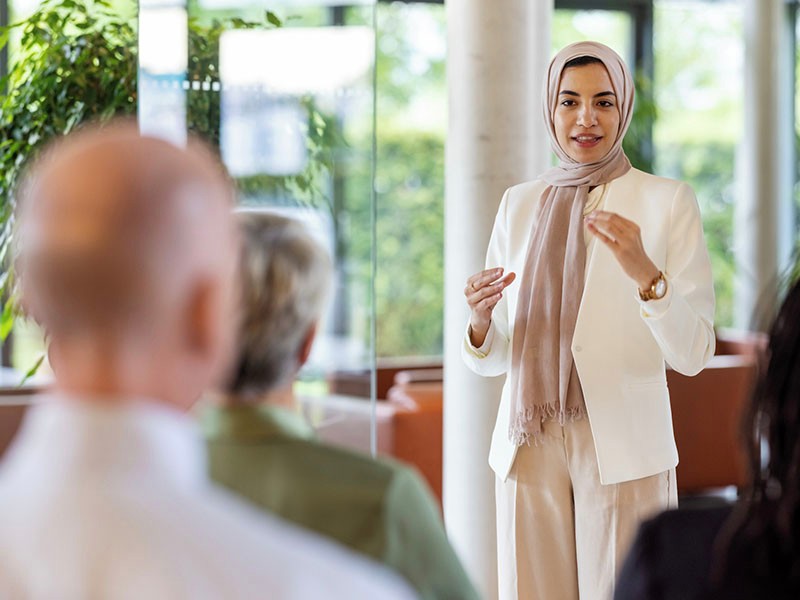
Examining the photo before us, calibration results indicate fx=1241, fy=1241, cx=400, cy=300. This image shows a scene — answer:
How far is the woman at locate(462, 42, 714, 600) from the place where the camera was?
8.68ft

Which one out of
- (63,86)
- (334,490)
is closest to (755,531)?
(334,490)

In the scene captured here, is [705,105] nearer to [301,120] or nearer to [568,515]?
[301,120]

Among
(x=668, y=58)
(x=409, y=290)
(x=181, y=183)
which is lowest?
(x=409, y=290)

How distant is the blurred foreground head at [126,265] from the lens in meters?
0.85

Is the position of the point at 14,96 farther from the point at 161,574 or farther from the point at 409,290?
the point at 409,290

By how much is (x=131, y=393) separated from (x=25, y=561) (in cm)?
14

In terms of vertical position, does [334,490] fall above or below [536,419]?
above

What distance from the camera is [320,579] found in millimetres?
824

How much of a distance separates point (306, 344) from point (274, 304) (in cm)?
7

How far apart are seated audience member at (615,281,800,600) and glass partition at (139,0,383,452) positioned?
2.11m

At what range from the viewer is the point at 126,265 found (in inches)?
33.5

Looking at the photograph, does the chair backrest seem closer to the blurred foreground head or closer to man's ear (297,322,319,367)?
man's ear (297,322,319,367)

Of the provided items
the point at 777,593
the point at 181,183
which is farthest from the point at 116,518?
the point at 777,593

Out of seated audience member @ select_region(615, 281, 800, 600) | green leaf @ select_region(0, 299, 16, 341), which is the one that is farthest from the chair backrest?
seated audience member @ select_region(615, 281, 800, 600)
